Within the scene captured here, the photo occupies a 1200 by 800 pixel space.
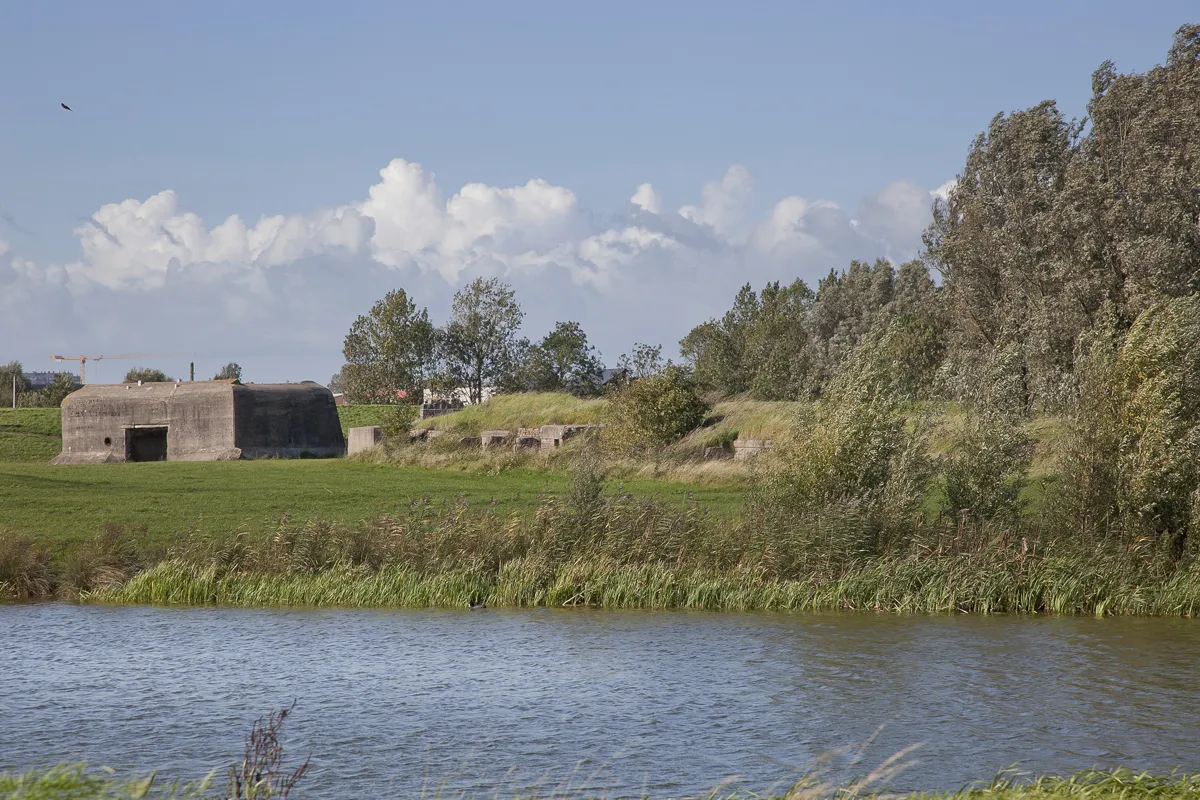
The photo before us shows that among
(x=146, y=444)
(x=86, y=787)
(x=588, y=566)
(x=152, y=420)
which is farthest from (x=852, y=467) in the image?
(x=146, y=444)

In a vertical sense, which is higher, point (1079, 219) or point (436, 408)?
point (1079, 219)

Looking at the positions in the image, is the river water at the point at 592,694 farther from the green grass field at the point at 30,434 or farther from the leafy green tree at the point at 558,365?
the leafy green tree at the point at 558,365

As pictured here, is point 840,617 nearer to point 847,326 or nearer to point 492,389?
point 847,326

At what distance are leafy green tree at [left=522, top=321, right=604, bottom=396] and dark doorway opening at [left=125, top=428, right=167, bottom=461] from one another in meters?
30.2

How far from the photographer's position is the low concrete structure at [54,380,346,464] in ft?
187

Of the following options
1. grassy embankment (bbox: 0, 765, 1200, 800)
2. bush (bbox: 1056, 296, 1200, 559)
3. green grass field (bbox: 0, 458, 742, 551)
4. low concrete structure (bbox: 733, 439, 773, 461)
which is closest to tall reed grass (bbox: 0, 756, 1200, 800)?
grassy embankment (bbox: 0, 765, 1200, 800)

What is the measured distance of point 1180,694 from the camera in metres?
14.6

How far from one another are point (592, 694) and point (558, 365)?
73.0 m

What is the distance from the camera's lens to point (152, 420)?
58.1 metres

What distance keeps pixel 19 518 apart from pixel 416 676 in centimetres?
→ 1504

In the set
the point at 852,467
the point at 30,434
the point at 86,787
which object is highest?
the point at 30,434

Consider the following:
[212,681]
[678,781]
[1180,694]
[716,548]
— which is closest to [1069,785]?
[678,781]

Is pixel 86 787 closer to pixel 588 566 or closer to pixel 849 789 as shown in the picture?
A: pixel 849 789

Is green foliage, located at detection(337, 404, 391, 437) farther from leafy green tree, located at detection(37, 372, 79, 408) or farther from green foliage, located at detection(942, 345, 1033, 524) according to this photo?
green foliage, located at detection(942, 345, 1033, 524)
